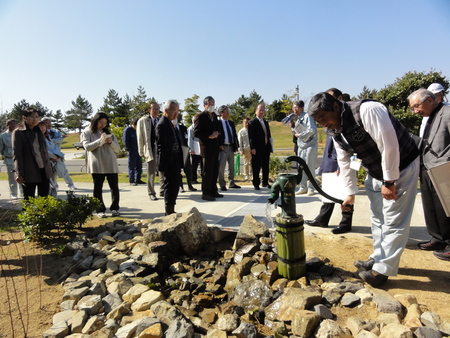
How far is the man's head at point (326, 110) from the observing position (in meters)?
2.59

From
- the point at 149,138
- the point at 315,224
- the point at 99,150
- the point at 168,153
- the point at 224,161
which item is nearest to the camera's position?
the point at 315,224

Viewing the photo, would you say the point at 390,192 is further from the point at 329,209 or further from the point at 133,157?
the point at 133,157

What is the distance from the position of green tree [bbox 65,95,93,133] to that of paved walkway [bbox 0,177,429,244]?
6803cm

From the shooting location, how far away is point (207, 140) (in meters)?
6.54

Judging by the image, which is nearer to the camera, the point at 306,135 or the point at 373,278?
the point at 373,278

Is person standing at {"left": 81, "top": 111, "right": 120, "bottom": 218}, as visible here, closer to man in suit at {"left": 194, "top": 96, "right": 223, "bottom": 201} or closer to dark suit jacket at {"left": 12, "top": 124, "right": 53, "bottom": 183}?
dark suit jacket at {"left": 12, "top": 124, "right": 53, "bottom": 183}

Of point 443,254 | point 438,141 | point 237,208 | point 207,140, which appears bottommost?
point 443,254

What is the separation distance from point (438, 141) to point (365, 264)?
1764mm

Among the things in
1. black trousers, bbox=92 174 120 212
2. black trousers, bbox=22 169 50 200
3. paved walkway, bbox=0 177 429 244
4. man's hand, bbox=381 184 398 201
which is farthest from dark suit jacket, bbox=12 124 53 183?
man's hand, bbox=381 184 398 201

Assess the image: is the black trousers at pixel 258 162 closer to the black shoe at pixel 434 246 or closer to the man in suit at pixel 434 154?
the man in suit at pixel 434 154

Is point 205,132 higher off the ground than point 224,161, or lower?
higher

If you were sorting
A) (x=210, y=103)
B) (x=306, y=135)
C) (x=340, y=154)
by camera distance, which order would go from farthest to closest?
(x=210, y=103) < (x=306, y=135) < (x=340, y=154)

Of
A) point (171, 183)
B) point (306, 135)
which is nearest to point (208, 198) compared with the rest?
point (171, 183)

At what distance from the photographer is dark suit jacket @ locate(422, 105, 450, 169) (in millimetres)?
3475
